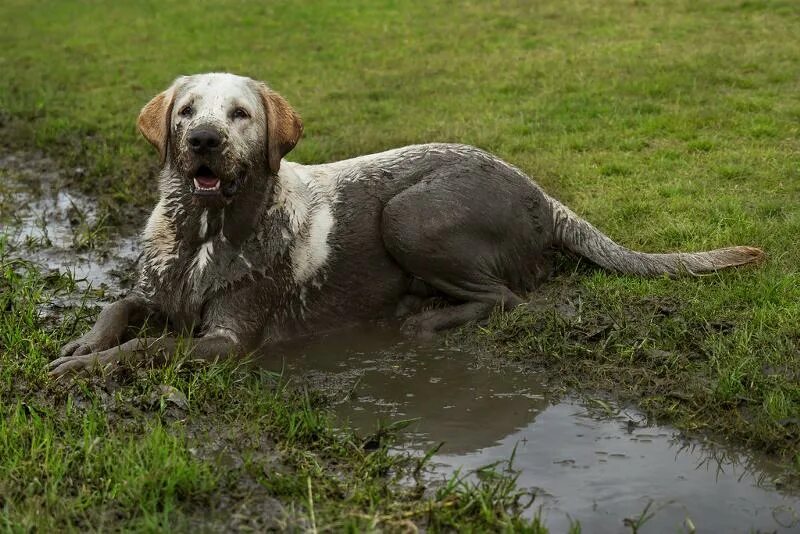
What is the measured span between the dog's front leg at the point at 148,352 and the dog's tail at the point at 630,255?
96.4 inches

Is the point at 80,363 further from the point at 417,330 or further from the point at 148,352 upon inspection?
the point at 417,330

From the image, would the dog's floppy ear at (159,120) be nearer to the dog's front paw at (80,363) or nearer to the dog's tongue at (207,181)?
the dog's tongue at (207,181)

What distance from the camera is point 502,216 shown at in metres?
6.98

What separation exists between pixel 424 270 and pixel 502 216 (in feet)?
2.08

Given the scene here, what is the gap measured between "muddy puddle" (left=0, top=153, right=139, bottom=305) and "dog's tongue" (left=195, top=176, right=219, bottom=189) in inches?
62.3

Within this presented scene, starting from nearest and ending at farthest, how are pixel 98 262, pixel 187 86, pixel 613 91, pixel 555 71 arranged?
pixel 187 86 → pixel 98 262 → pixel 613 91 → pixel 555 71

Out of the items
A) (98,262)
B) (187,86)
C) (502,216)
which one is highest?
(187,86)

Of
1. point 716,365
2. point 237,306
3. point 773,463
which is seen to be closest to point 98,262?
point 237,306

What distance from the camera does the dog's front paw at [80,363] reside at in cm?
563

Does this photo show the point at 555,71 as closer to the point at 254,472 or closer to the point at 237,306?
the point at 237,306

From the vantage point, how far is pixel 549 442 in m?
5.06

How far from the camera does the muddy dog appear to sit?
6281mm

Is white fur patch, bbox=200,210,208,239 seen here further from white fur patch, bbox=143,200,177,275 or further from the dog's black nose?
the dog's black nose

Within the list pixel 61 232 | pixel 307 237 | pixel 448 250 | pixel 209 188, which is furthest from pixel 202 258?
pixel 61 232
